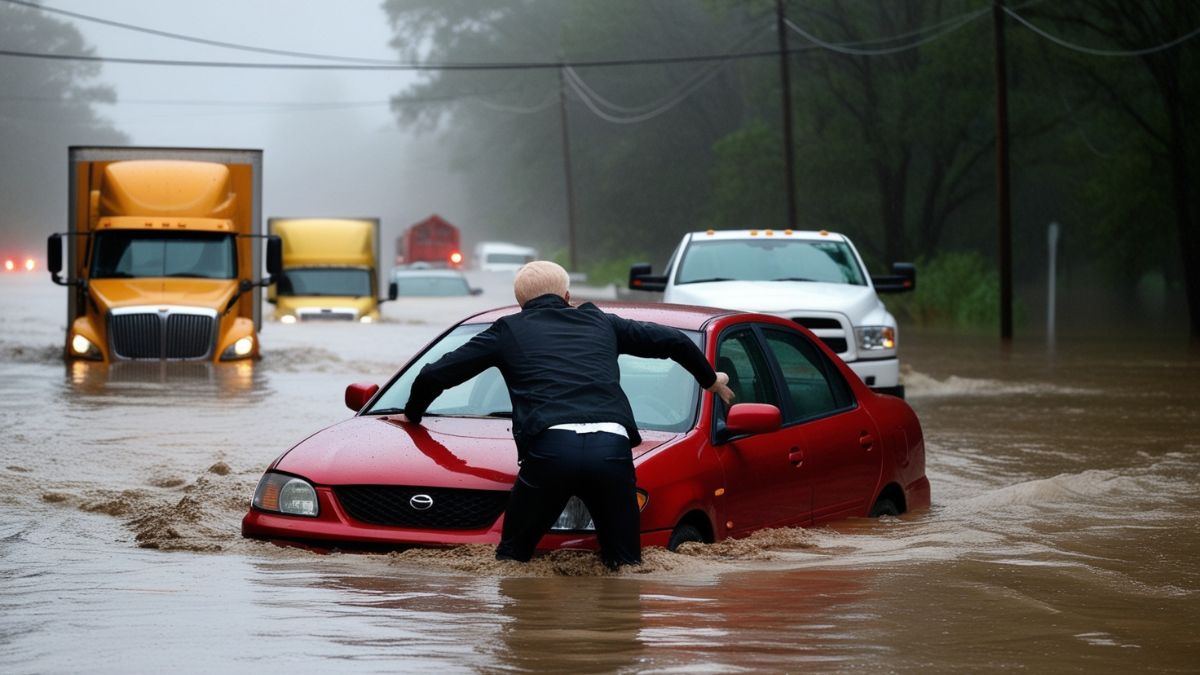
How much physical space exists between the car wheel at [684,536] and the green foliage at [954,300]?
112 ft

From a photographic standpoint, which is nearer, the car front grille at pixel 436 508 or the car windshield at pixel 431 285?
the car front grille at pixel 436 508

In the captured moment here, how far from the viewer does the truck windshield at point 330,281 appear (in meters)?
35.1

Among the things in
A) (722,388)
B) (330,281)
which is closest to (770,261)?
(722,388)

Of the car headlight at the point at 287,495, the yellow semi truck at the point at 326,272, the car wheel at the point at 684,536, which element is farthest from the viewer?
the yellow semi truck at the point at 326,272

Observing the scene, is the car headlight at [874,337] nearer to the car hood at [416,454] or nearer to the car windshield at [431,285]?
the car hood at [416,454]

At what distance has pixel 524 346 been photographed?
7.39 meters

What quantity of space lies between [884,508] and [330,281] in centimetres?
2645

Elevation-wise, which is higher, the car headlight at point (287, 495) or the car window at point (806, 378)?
the car window at point (806, 378)

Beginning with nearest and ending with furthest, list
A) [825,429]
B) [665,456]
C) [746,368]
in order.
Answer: [665,456] < [746,368] < [825,429]

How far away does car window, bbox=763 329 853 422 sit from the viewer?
9.19 meters

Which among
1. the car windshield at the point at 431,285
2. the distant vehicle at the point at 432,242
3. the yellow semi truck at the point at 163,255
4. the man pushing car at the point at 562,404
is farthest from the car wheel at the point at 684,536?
the distant vehicle at the point at 432,242

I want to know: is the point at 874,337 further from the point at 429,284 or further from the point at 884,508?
the point at 429,284

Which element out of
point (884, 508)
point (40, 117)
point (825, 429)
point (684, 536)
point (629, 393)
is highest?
point (40, 117)

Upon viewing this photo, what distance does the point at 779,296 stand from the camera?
17281mm
